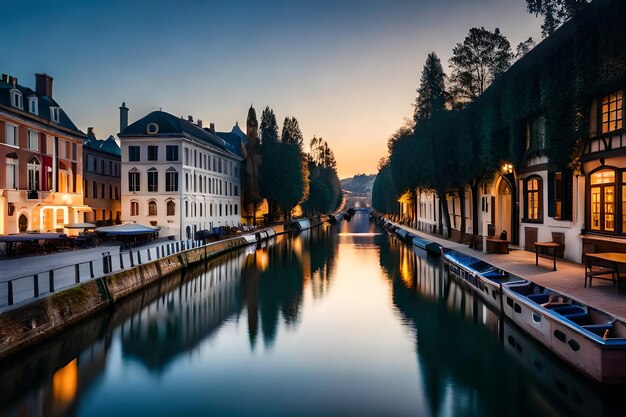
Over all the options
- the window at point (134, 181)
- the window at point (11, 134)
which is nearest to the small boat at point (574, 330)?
the window at point (11, 134)

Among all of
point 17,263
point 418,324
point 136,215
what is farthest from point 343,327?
point 136,215

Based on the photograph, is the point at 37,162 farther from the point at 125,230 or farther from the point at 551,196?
the point at 551,196

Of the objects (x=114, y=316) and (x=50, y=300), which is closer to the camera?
(x=50, y=300)

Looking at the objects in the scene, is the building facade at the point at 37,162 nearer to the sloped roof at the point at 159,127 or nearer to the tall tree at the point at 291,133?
the sloped roof at the point at 159,127

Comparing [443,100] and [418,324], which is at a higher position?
[443,100]

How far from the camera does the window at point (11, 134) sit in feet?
99.5

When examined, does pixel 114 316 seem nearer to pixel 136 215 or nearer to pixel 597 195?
pixel 597 195

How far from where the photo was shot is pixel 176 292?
952 inches

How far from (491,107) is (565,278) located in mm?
15699

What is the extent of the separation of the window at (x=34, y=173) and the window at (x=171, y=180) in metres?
12.4

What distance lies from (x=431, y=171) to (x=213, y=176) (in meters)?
26.3

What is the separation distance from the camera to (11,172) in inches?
1204

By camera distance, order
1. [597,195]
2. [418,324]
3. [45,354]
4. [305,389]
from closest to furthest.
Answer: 1. [305,389]
2. [45,354]
3. [418,324]
4. [597,195]

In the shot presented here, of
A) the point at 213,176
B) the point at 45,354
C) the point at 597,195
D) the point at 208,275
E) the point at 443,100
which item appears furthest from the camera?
the point at 213,176
